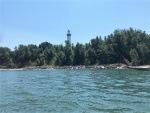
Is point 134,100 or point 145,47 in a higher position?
point 145,47

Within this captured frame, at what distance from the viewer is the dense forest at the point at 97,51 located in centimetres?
9050

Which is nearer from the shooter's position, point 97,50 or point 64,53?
point 97,50

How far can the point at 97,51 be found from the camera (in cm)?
10338

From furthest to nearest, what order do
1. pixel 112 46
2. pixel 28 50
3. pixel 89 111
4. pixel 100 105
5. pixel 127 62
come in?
1. pixel 28 50
2. pixel 112 46
3. pixel 127 62
4. pixel 100 105
5. pixel 89 111

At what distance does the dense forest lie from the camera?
90500mm

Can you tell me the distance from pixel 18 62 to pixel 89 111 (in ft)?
428

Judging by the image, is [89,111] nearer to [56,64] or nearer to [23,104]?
[23,104]

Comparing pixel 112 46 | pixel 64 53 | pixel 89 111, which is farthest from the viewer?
pixel 64 53

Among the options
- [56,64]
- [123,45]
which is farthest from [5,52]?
[123,45]

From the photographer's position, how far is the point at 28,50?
437 feet

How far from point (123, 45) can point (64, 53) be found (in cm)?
2886

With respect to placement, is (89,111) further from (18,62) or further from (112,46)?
(18,62)

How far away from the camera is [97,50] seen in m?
103

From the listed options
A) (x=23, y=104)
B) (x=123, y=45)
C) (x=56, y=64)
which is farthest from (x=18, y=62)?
(x=23, y=104)
